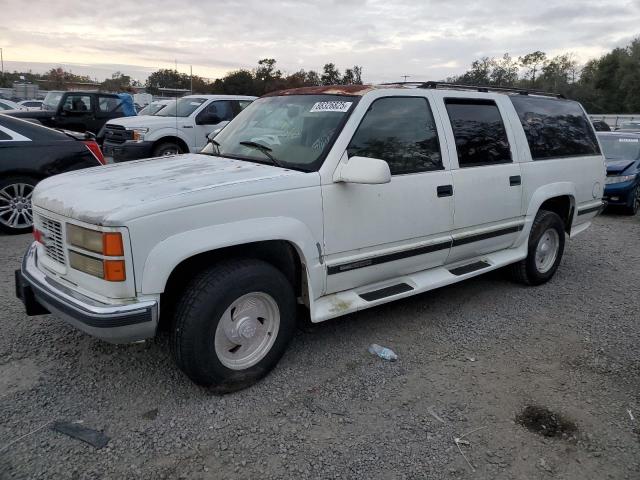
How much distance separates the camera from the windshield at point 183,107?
1159cm

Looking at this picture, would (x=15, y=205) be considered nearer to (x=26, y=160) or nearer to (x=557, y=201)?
(x=26, y=160)

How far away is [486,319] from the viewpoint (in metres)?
4.52

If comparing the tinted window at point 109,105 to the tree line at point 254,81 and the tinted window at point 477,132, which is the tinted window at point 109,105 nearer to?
the tinted window at point 477,132

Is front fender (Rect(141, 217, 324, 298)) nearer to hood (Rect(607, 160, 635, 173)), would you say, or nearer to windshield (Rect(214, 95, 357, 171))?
windshield (Rect(214, 95, 357, 171))

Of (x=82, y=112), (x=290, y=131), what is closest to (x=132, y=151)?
(x=82, y=112)

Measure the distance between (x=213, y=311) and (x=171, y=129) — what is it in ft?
29.2

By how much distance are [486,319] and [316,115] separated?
230 centimetres

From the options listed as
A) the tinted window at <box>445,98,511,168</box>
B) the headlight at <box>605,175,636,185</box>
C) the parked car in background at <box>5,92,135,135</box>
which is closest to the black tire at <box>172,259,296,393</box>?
the tinted window at <box>445,98,511,168</box>

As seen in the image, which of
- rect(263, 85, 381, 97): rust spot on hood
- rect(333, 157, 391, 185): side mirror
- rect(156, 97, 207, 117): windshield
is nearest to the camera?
rect(333, 157, 391, 185): side mirror

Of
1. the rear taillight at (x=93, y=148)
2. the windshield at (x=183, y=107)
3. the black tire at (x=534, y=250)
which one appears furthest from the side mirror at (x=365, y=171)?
the windshield at (x=183, y=107)

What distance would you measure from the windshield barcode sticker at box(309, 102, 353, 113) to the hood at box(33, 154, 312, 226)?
25.8 inches

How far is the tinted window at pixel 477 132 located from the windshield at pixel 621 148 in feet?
24.2

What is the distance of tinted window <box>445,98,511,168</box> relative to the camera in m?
4.28

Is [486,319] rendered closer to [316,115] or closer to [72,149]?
[316,115]
